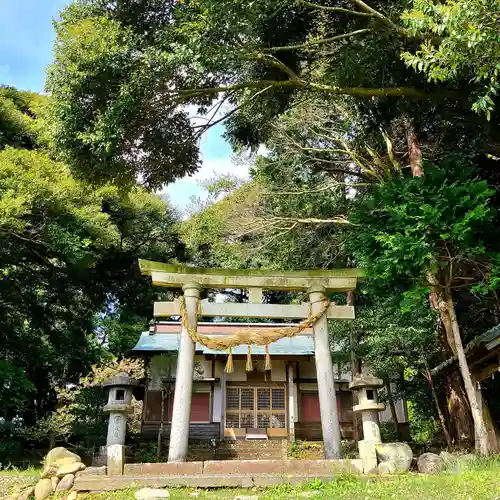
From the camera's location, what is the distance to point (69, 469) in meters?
7.58

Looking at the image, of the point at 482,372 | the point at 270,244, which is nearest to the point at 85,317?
the point at 270,244

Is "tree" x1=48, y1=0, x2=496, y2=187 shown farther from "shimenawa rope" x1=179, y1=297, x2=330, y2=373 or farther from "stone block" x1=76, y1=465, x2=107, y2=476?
"stone block" x1=76, y1=465, x2=107, y2=476

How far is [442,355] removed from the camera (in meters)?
13.0

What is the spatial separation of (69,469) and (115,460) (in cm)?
74

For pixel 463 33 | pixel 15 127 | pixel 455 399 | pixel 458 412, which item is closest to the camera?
pixel 463 33

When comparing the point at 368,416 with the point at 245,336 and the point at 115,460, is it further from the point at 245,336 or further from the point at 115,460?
the point at 115,460

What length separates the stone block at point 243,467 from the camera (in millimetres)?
7566

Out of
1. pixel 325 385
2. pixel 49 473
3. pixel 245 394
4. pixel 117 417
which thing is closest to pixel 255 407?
pixel 245 394

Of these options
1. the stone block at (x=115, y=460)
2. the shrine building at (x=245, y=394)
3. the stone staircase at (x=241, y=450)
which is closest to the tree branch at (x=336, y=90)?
the stone block at (x=115, y=460)

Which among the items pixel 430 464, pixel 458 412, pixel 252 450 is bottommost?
pixel 430 464

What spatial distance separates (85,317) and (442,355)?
13370mm

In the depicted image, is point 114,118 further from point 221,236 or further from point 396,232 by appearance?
point 221,236

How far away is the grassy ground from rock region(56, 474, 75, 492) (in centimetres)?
38

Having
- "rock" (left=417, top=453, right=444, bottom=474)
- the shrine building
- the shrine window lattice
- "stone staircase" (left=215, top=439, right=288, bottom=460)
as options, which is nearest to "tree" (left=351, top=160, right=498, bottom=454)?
"rock" (left=417, top=453, right=444, bottom=474)
